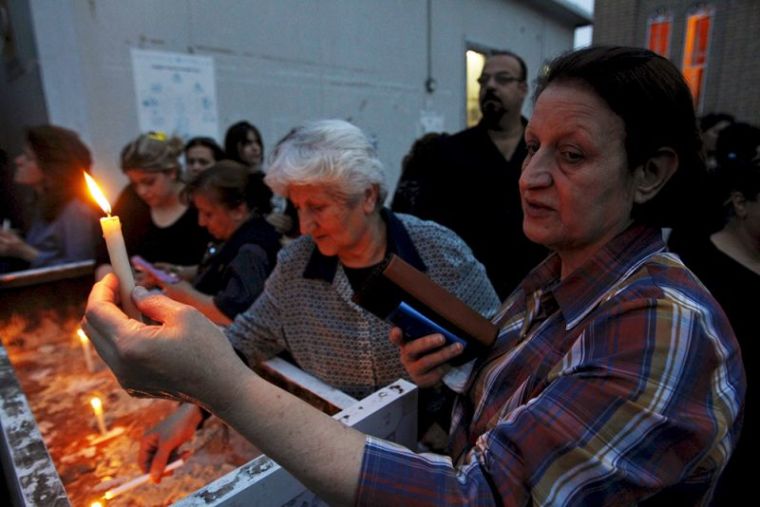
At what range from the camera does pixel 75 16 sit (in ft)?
13.2

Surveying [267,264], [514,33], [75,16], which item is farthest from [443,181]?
[514,33]

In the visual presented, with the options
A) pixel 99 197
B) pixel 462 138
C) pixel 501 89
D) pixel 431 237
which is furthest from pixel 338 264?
pixel 501 89

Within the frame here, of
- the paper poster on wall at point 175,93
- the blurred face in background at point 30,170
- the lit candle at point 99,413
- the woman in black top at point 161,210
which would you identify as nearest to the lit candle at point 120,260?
the lit candle at point 99,413

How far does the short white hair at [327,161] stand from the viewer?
159 cm

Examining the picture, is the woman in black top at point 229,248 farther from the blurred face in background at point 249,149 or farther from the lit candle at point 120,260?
the blurred face in background at point 249,149

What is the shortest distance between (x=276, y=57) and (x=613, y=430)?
19.9ft

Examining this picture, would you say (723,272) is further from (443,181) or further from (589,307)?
(589,307)

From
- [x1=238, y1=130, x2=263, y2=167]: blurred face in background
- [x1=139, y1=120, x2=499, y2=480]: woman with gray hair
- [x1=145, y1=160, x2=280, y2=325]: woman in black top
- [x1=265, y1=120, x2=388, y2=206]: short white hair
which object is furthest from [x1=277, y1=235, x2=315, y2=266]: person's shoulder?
[x1=238, y1=130, x2=263, y2=167]: blurred face in background

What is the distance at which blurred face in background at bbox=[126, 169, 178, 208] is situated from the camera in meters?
2.95

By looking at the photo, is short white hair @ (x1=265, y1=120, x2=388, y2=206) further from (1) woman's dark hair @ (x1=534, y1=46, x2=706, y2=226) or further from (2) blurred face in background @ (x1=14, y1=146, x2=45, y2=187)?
(2) blurred face in background @ (x1=14, y1=146, x2=45, y2=187)

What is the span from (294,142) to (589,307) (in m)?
1.19

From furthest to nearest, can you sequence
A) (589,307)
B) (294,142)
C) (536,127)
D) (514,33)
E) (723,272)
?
(514,33) < (723,272) < (294,142) < (536,127) < (589,307)

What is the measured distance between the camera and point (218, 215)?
8.11 ft

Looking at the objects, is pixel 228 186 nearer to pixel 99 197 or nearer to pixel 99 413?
pixel 99 413
